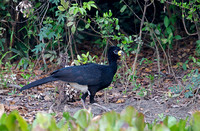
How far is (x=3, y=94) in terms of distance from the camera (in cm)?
571

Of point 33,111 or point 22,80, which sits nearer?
point 33,111

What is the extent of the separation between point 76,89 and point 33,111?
892mm

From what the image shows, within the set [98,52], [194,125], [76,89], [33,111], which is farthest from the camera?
[98,52]

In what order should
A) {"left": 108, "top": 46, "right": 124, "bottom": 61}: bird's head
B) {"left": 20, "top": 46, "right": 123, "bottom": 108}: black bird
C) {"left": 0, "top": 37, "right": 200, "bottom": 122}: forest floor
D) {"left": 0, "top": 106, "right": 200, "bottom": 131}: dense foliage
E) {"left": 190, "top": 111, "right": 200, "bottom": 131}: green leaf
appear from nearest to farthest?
{"left": 0, "top": 106, "right": 200, "bottom": 131}: dense foliage, {"left": 190, "top": 111, "right": 200, "bottom": 131}: green leaf, {"left": 0, "top": 37, "right": 200, "bottom": 122}: forest floor, {"left": 20, "top": 46, "right": 123, "bottom": 108}: black bird, {"left": 108, "top": 46, "right": 124, "bottom": 61}: bird's head

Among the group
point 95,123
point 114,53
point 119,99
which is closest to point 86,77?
point 114,53

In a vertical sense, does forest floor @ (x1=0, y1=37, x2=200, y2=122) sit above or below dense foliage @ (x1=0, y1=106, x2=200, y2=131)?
below

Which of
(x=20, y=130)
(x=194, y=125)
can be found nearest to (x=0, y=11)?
(x=20, y=130)

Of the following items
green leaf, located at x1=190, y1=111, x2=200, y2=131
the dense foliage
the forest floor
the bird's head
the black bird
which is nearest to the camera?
the dense foliage

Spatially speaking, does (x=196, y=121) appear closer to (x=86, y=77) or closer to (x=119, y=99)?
(x=86, y=77)

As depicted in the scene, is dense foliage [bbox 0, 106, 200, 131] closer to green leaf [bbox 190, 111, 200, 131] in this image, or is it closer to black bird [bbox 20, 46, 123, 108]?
green leaf [bbox 190, 111, 200, 131]

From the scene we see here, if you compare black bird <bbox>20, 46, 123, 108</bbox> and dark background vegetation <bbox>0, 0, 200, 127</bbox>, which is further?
dark background vegetation <bbox>0, 0, 200, 127</bbox>

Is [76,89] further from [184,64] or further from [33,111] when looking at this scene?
[184,64]

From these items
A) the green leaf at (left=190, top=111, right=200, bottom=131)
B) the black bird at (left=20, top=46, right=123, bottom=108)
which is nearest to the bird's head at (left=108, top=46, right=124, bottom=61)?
the black bird at (left=20, top=46, right=123, bottom=108)

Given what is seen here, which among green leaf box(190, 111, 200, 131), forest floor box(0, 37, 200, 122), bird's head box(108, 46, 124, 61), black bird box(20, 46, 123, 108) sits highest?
bird's head box(108, 46, 124, 61)
